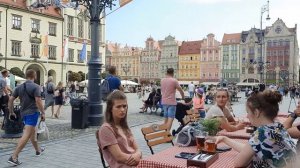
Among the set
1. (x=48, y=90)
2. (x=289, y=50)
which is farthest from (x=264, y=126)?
(x=289, y=50)

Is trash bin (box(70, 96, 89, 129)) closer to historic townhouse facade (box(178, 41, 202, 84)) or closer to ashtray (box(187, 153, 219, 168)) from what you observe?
ashtray (box(187, 153, 219, 168))

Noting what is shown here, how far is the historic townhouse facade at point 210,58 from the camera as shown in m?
94.6

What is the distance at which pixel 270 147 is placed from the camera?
2668 millimetres

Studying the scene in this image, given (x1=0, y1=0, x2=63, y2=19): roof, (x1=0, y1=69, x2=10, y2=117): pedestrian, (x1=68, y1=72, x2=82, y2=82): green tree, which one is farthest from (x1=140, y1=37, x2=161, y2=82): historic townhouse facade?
(x1=0, y1=69, x2=10, y2=117): pedestrian

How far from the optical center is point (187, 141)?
4.06 m

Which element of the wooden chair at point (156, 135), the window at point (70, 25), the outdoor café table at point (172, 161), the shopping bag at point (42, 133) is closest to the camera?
the outdoor café table at point (172, 161)

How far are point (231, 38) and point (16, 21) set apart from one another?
64.9 metres

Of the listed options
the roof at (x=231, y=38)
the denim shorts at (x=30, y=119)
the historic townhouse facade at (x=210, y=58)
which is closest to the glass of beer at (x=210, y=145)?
the denim shorts at (x=30, y=119)

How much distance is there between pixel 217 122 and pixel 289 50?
87511mm

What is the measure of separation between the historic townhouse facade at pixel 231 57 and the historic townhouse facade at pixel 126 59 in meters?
27.3

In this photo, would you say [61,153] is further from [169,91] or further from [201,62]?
[201,62]

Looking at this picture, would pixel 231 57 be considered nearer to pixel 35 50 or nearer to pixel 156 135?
pixel 35 50

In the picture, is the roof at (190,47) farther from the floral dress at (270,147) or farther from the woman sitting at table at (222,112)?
the floral dress at (270,147)

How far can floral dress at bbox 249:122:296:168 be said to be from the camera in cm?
266
